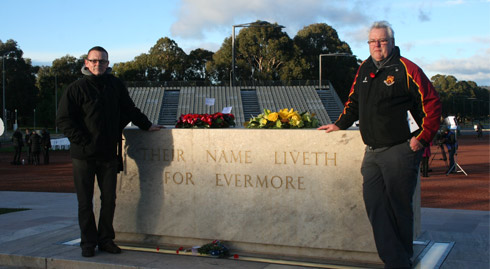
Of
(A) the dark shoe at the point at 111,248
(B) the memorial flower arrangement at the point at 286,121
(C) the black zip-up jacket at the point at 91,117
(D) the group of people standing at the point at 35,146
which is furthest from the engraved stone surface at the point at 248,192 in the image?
(D) the group of people standing at the point at 35,146

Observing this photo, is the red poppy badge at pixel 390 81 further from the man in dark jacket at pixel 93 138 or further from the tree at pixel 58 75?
the tree at pixel 58 75

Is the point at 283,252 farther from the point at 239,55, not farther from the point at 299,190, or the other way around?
the point at 239,55

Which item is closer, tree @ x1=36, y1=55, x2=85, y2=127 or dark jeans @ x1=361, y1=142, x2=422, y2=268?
dark jeans @ x1=361, y1=142, x2=422, y2=268

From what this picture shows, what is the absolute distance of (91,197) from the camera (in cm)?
549

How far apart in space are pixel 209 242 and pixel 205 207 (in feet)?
1.28

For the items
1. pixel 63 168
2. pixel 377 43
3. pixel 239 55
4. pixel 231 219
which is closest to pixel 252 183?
pixel 231 219

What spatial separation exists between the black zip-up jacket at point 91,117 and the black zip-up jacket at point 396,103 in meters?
2.58

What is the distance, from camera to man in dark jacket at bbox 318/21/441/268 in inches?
172

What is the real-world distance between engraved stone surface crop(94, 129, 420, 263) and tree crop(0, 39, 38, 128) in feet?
245

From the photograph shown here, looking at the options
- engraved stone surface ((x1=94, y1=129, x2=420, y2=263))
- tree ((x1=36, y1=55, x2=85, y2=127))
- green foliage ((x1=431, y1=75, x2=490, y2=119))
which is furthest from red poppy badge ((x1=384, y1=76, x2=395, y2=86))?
green foliage ((x1=431, y1=75, x2=490, y2=119))

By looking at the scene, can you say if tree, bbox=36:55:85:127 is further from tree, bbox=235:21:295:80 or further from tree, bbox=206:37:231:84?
tree, bbox=235:21:295:80

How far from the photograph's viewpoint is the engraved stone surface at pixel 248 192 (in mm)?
5137

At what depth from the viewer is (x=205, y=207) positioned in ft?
18.8

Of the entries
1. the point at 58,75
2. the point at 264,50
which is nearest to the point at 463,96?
the point at 264,50
